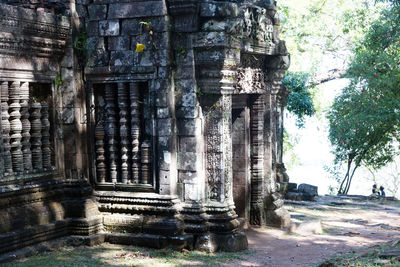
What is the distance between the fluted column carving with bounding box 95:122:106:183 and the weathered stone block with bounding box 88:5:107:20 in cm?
161

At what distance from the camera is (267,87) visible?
885cm

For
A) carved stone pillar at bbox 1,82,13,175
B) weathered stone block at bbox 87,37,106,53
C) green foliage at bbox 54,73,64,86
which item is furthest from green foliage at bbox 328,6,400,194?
carved stone pillar at bbox 1,82,13,175

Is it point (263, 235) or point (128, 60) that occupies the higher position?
point (128, 60)

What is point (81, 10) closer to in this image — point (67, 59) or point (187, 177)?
point (67, 59)

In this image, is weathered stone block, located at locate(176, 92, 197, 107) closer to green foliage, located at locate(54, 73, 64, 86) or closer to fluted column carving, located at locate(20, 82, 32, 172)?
green foliage, located at locate(54, 73, 64, 86)

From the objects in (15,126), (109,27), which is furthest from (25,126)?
(109,27)

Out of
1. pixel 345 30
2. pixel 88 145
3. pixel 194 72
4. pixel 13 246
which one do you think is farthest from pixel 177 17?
pixel 345 30

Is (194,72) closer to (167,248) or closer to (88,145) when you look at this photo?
(88,145)

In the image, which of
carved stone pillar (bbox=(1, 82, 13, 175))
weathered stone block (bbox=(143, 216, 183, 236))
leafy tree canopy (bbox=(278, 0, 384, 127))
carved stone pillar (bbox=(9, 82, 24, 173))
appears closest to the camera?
carved stone pillar (bbox=(1, 82, 13, 175))

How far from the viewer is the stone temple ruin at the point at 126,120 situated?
6750 millimetres

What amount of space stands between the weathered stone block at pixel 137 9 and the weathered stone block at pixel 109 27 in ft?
0.29

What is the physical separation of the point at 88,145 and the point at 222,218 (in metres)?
2.39

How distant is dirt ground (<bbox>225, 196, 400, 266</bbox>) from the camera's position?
705 cm

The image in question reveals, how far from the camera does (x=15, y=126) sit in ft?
21.2
